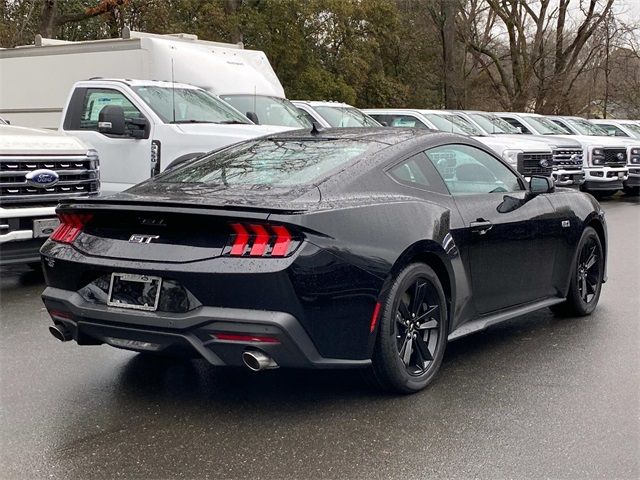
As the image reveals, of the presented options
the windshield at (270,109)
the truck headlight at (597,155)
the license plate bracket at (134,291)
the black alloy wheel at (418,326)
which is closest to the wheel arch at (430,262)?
the black alloy wheel at (418,326)

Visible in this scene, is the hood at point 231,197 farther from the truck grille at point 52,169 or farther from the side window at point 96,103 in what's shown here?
the side window at point 96,103

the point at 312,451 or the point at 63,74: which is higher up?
the point at 63,74

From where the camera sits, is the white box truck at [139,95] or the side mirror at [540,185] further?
the white box truck at [139,95]

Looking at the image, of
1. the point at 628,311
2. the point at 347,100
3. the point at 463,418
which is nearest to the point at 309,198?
the point at 463,418

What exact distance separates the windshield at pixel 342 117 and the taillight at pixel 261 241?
36.8 feet

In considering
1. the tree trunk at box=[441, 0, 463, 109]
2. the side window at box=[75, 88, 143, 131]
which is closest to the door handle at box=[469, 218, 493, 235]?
the side window at box=[75, 88, 143, 131]

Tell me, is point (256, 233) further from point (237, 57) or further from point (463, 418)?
point (237, 57)

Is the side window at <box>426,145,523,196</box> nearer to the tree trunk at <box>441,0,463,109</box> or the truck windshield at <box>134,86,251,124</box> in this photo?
the truck windshield at <box>134,86,251,124</box>

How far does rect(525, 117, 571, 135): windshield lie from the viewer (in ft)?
67.1

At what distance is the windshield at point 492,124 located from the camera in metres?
18.1

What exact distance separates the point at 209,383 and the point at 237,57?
1101cm

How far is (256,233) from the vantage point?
14.1 feet

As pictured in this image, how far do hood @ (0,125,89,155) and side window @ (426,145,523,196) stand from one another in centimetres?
427

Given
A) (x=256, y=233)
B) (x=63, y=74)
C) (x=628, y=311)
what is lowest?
(x=628, y=311)
